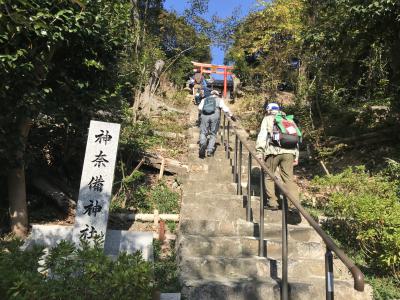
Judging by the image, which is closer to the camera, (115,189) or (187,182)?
(187,182)

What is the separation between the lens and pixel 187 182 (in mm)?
6617

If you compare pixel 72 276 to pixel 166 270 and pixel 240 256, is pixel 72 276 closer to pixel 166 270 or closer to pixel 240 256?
pixel 166 270

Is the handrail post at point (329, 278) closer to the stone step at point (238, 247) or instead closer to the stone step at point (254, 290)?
the stone step at point (254, 290)

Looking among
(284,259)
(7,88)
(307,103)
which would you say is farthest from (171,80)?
(284,259)

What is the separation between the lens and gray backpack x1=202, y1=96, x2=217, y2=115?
7.89 meters

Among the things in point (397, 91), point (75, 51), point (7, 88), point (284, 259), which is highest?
point (397, 91)

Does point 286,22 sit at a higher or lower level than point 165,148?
higher

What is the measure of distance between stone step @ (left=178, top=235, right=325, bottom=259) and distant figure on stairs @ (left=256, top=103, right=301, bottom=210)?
805 mm

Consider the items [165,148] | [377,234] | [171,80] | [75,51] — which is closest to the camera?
[377,234]

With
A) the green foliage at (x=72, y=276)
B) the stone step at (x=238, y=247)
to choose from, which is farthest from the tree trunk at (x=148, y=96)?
the green foliage at (x=72, y=276)

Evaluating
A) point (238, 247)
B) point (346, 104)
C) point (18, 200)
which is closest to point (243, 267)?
point (238, 247)

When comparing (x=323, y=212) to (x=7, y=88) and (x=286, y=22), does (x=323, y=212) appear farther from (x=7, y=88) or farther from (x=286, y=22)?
(x=286, y=22)

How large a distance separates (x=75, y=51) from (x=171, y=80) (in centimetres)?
1157

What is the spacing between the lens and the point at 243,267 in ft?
14.6
